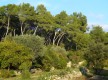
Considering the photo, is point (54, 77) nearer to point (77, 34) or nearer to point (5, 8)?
point (5, 8)

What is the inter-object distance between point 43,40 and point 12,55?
8.79 m

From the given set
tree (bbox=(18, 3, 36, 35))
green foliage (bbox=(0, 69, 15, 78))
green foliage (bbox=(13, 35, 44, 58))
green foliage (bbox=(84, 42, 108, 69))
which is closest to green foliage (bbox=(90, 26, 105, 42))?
tree (bbox=(18, 3, 36, 35))

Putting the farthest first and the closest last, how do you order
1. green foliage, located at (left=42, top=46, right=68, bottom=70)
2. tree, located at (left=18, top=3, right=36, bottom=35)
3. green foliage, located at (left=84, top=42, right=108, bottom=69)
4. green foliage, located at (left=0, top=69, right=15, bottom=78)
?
1. tree, located at (left=18, top=3, right=36, bottom=35)
2. green foliage, located at (left=84, top=42, right=108, bottom=69)
3. green foliage, located at (left=42, top=46, right=68, bottom=70)
4. green foliage, located at (left=0, top=69, right=15, bottom=78)

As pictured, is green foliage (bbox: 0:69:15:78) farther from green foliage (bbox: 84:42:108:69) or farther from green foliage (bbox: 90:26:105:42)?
green foliage (bbox: 90:26:105:42)

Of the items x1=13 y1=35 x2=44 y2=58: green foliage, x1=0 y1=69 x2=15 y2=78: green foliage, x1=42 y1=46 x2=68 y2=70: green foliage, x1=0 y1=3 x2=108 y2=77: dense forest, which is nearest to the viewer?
x1=0 y1=69 x2=15 y2=78: green foliage

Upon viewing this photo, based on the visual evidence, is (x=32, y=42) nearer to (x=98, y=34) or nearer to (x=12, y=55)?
(x=12, y=55)

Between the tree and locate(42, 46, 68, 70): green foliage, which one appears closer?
locate(42, 46, 68, 70): green foliage

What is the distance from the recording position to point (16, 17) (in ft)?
200

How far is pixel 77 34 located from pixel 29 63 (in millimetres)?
35310

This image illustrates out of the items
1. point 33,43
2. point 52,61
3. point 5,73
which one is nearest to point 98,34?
point 52,61

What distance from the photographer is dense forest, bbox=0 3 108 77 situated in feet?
120

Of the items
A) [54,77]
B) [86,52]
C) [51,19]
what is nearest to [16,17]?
[51,19]

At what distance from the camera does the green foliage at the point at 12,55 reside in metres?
35.5

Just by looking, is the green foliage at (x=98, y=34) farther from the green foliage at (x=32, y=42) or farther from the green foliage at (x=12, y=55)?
the green foliage at (x=12, y=55)
